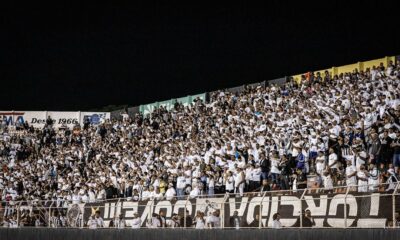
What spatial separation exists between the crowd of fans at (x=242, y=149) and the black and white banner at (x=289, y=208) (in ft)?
1.38

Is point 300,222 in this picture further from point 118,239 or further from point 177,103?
A: point 177,103

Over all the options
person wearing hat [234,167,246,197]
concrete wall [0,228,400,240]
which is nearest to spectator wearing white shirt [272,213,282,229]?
concrete wall [0,228,400,240]

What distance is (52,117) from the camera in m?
51.1

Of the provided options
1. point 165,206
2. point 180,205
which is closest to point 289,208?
point 180,205

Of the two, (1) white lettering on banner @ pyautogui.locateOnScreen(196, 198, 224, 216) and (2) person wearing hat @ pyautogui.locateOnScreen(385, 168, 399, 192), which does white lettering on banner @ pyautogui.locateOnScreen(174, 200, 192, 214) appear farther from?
(2) person wearing hat @ pyautogui.locateOnScreen(385, 168, 399, 192)

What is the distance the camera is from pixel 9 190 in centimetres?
3731

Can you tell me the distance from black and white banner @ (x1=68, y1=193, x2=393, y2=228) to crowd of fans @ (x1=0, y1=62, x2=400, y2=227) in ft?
1.38

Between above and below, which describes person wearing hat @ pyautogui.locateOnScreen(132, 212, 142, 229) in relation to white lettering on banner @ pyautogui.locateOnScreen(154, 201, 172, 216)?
below

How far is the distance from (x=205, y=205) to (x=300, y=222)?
13.0 ft

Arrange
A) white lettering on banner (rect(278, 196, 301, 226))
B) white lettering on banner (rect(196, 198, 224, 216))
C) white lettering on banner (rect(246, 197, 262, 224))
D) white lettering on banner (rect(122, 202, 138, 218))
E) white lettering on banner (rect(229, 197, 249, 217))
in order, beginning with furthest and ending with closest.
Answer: white lettering on banner (rect(122, 202, 138, 218)) → white lettering on banner (rect(196, 198, 224, 216)) → white lettering on banner (rect(229, 197, 249, 217)) → white lettering on banner (rect(246, 197, 262, 224)) → white lettering on banner (rect(278, 196, 301, 226))

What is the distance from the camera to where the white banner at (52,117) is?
49.8 metres

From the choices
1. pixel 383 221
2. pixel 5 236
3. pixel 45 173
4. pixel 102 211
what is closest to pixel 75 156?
pixel 45 173

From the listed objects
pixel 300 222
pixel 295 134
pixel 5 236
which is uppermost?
pixel 295 134

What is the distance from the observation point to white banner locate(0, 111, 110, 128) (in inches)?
1959
